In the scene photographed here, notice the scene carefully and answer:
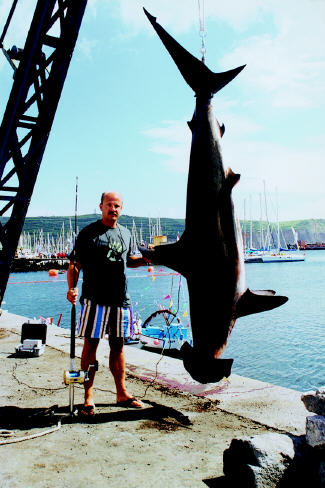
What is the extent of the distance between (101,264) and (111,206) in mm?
549

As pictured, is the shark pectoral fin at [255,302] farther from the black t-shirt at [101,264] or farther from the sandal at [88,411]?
the sandal at [88,411]

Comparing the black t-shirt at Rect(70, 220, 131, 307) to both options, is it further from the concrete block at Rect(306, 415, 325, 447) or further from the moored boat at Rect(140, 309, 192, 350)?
the moored boat at Rect(140, 309, 192, 350)

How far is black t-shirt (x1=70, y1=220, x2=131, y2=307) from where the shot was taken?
3.77m

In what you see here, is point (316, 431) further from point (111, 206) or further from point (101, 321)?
point (111, 206)

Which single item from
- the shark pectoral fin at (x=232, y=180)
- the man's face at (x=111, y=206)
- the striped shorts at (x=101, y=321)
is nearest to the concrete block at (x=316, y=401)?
the shark pectoral fin at (x=232, y=180)

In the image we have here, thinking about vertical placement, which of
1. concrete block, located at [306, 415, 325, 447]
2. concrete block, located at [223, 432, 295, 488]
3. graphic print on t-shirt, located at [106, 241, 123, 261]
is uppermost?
graphic print on t-shirt, located at [106, 241, 123, 261]

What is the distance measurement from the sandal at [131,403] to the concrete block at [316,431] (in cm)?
175

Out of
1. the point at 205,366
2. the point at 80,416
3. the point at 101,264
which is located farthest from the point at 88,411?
the point at 205,366

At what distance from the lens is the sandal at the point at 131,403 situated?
3.91 metres

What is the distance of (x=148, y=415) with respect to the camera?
3.71 metres

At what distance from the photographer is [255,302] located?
6.35 feet

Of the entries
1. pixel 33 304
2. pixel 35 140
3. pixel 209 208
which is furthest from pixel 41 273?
pixel 209 208

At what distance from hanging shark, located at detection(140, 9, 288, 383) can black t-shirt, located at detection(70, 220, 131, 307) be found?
1.65 m

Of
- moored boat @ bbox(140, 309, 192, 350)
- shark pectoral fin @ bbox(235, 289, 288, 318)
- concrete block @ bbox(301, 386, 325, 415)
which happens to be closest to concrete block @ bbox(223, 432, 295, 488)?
concrete block @ bbox(301, 386, 325, 415)
